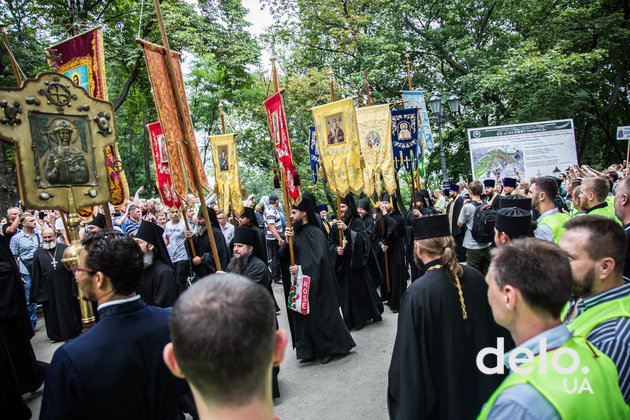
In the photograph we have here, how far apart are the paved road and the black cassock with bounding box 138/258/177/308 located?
177 centimetres

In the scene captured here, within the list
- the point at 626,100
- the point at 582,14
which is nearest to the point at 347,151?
the point at 582,14

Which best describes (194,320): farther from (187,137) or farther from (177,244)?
(177,244)

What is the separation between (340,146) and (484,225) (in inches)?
103

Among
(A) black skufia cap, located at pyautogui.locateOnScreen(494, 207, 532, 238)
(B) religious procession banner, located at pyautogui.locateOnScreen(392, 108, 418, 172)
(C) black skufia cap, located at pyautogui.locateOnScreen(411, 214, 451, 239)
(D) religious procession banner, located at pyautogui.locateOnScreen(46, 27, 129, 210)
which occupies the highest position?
(D) religious procession banner, located at pyautogui.locateOnScreen(46, 27, 129, 210)

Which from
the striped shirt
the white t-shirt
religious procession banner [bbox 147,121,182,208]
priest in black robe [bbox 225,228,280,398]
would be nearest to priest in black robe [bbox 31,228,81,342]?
the white t-shirt

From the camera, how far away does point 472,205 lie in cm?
771

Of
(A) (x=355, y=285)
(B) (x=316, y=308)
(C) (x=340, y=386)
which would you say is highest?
(B) (x=316, y=308)

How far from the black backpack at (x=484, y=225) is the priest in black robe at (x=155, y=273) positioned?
14.6ft

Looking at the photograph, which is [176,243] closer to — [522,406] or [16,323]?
[16,323]

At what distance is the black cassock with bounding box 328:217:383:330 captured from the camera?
7418 mm

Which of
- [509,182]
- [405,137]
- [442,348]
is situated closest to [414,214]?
[405,137]

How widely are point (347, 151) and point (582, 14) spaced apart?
15427 mm

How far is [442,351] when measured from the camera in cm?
288

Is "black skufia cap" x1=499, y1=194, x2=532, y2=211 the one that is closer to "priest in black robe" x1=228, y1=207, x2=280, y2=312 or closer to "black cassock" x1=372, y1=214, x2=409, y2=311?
"priest in black robe" x1=228, y1=207, x2=280, y2=312
